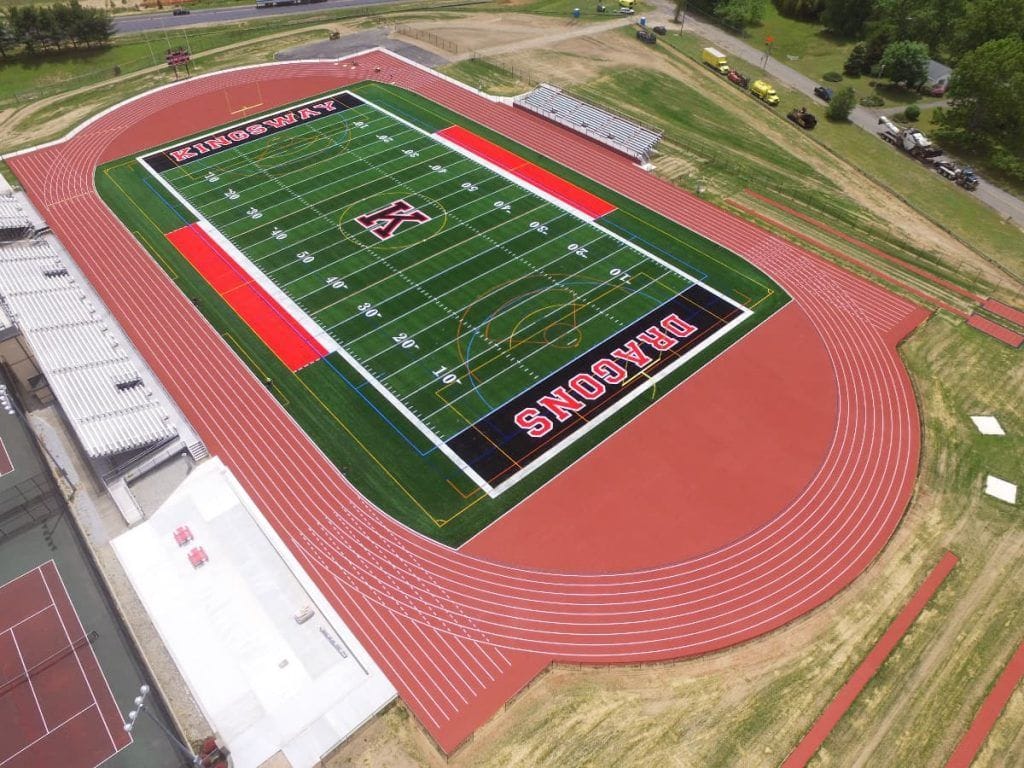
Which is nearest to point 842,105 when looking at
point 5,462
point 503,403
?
point 503,403

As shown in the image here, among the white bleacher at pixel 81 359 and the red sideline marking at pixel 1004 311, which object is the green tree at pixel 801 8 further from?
the white bleacher at pixel 81 359

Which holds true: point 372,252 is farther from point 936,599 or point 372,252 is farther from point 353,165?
point 936,599

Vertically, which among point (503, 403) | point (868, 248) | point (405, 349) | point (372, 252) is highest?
point (868, 248)

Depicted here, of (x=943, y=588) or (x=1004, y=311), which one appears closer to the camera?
(x=943, y=588)

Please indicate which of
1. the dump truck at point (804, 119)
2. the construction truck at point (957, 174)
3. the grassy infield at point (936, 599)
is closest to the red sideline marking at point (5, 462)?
the grassy infield at point (936, 599)

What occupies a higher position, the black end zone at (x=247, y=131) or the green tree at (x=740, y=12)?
the green tree at (x=740, y=12)

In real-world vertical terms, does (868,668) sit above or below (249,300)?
below

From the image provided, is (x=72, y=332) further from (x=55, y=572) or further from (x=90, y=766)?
(x=90, y=766)
